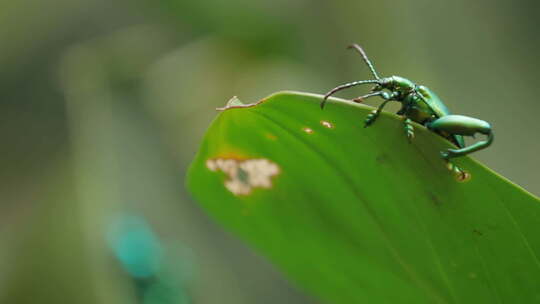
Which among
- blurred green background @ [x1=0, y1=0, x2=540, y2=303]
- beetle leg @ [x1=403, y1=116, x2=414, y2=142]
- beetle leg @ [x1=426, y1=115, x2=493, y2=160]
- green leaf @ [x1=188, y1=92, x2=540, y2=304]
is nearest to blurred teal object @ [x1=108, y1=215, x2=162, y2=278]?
blurred green background @ [x1=0, y1=0, x2=540, y2=303]

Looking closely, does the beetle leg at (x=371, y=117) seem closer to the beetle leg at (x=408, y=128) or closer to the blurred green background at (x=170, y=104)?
the beetle leg at (x=408, y=128)

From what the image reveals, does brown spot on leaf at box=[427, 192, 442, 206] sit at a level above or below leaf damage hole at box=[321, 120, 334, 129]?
below

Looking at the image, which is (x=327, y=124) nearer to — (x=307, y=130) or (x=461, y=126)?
(x=307, y=130)

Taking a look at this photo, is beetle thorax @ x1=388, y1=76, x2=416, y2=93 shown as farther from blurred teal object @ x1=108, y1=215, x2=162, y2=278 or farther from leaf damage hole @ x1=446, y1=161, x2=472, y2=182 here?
blurred teal object @ x1=108, y1=215, x2=162, y2=278

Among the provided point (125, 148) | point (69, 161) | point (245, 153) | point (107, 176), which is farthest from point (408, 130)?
point (69, 161)

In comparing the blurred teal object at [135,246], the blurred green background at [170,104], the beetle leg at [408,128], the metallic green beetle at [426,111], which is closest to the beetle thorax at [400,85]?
the metallic green beetle at [426,111]

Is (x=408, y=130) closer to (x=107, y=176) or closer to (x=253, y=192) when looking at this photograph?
(x=253, y=192)
